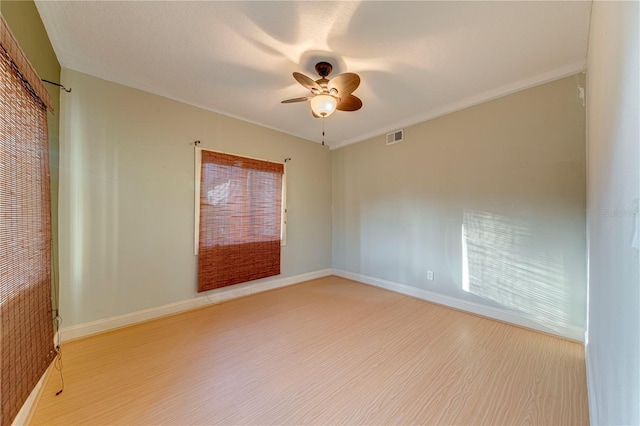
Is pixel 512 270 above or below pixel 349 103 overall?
below

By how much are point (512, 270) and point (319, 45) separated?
2873 mm

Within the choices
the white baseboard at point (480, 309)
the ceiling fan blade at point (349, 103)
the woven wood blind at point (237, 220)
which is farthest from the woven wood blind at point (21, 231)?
the white baseboard at point (480, 309)

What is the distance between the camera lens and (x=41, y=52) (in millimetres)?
1731

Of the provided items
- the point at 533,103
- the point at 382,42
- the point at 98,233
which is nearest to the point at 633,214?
the point at 382,42

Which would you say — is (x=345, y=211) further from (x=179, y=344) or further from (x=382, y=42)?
(x=179, y=344)

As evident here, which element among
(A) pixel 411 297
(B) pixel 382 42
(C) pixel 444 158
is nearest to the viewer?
(B) pixel 382 42

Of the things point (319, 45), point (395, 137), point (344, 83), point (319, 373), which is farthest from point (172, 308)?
point (395, 137)

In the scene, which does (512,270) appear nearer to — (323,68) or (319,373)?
(319,373)

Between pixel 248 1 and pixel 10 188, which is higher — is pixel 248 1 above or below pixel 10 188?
above

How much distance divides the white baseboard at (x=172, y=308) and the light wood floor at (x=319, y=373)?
0.10 meters

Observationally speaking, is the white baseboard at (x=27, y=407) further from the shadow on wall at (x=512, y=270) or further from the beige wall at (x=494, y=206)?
the shadow on wall at (x=512, y=270)

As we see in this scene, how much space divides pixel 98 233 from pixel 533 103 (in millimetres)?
4518

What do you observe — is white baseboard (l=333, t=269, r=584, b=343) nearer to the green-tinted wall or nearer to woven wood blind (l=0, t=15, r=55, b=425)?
woven wood blind (l=0, t=15, r=55, b=425)

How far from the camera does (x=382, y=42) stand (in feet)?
6.23
